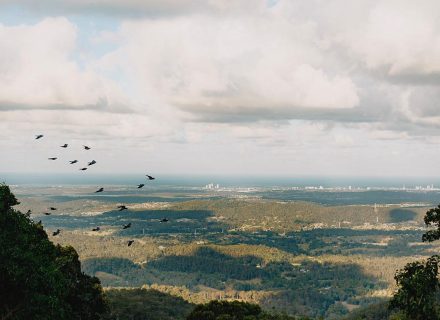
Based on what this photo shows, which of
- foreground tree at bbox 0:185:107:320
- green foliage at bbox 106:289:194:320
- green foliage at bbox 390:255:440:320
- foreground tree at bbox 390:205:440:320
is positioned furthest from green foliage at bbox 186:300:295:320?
green foliage at bbox 106:289:194:320

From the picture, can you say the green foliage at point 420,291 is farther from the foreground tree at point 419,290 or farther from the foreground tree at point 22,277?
the foreground tree at point 22,277

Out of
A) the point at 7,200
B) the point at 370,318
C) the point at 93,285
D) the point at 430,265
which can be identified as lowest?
the point at 370,318

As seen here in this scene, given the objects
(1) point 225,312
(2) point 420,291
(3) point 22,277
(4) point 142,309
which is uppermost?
(2) point 420,291

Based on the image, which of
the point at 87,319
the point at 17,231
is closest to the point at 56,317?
the point at 17,231

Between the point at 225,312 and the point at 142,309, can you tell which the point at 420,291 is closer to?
the point at 225,312

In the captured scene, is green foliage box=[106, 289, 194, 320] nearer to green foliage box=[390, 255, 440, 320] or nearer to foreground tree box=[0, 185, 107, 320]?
foreground tree box=[0, 185, 107, 320]

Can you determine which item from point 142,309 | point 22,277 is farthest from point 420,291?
point 142,309

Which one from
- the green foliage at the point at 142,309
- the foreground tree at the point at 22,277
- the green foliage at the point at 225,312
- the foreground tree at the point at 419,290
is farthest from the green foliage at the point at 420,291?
the green foliage at the point at 142,309

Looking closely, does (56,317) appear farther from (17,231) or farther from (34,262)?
(17,231)

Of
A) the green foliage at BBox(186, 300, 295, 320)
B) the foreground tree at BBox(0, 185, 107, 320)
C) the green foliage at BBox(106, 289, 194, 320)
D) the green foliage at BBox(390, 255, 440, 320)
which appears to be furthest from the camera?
the green foliage at BBox(106, 289, 194, 320)

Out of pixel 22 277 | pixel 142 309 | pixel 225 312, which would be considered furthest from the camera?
pixel 142 309

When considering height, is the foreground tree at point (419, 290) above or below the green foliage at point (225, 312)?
above
